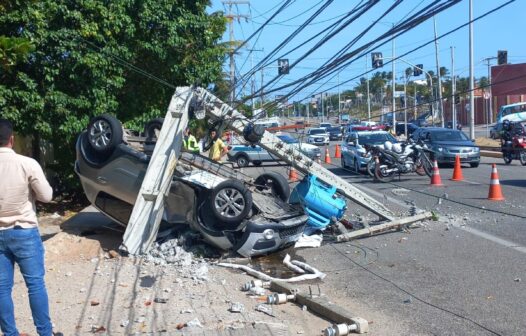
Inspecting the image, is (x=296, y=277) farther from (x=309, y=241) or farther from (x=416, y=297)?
(x=309, y=241)

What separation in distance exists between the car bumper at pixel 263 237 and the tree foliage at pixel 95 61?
4134 mm

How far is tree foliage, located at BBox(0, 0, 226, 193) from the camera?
503 inches

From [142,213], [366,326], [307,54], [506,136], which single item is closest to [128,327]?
[366,326]

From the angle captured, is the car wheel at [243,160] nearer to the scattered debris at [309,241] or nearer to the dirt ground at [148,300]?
the scattered debris at [309,241]

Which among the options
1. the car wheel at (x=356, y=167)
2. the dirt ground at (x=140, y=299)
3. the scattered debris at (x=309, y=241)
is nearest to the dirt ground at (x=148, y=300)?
the dirt ground at (x=140, y=299)

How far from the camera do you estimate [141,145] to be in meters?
10.5

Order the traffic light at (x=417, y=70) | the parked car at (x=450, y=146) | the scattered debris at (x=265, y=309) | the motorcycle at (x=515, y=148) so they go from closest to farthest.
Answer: the scattered debris at (x=265, y=309) < the parked car at (x=450, y=146) < the motorcycle at (x=515, y=148) < the traffic light at (x=417, y=70)

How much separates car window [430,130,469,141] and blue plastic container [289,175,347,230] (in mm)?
15415

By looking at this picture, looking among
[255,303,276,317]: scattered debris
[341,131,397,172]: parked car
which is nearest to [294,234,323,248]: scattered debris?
[255,303,276,317]: scattered debris

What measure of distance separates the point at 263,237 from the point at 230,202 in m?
0.70

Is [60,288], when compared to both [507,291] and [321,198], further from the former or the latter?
[507,291]

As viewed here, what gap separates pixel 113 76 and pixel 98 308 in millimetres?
8309

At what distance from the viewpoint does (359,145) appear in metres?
22.8

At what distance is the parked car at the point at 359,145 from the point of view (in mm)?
22375
